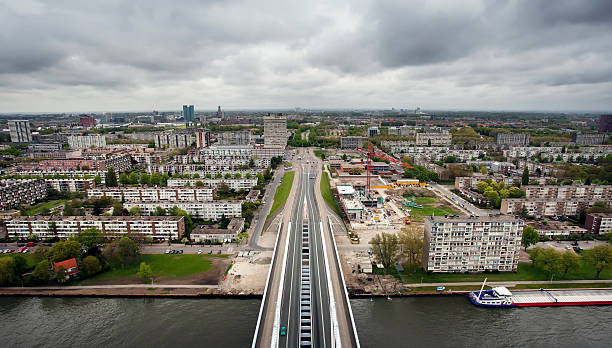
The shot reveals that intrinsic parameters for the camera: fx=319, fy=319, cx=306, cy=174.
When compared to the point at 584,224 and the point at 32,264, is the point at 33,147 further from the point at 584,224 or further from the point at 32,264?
the point at 584,224

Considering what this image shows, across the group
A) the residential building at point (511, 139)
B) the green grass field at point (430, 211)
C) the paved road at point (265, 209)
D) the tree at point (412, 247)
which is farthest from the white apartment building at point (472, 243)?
the residential building at point (511, 139)

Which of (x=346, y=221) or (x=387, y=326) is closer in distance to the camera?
(x=387, y=326)

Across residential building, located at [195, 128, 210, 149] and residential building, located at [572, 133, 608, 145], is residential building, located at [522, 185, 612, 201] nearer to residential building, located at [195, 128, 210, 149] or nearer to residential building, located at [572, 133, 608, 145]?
residential building, located at [572, 133, 608, 145]

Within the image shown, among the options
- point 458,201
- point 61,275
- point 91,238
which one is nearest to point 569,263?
point 458,201

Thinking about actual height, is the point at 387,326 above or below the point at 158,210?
below

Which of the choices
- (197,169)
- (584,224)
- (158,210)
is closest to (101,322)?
(158,210)

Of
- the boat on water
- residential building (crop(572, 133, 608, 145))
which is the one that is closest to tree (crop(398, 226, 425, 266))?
the boat on water

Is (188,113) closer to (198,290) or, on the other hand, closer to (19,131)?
(19,131)
